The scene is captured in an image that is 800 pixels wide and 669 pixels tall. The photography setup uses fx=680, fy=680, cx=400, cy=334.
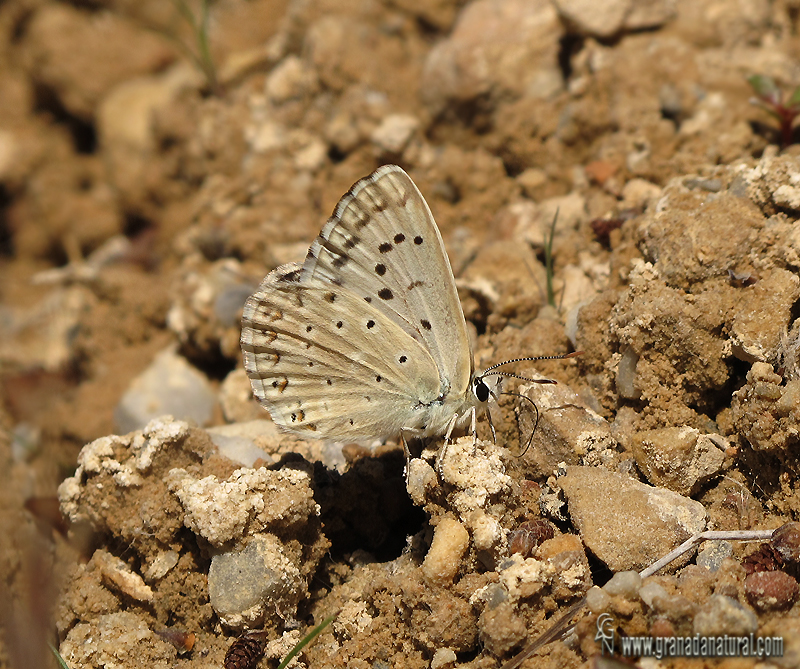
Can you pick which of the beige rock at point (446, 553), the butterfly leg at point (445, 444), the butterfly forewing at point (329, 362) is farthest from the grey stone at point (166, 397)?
the beige rock at point (446, 553)

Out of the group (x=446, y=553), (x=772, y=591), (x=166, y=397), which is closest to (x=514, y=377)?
(x=446, y=553)

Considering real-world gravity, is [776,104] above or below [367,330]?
above

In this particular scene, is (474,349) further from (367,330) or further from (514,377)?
(367,330)

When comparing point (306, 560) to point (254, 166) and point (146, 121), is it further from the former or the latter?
point (146, 121)

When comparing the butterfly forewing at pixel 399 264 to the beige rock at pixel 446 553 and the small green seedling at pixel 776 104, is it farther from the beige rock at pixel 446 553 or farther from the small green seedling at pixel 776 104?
the small green seedling at pixel 776 104

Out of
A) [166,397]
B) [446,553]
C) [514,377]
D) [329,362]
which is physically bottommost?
[166,397]

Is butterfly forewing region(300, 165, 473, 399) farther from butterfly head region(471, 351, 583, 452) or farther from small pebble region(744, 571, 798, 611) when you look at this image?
small pebble region(744, 571, 798, 611)

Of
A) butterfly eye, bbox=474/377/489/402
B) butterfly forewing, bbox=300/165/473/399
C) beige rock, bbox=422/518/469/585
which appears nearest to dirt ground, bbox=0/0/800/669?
beige rock, bbox=422/518/469/585
